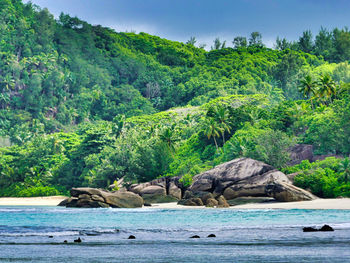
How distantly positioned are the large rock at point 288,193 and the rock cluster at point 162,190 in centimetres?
1719

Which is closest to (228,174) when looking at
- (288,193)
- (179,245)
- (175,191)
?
(288,193)

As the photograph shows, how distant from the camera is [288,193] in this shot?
209 ft

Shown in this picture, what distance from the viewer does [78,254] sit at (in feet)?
78.9

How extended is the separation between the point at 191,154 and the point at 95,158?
2009 centimetres

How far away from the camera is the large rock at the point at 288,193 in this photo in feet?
208

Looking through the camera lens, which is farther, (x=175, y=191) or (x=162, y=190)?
(x=162, y=190)

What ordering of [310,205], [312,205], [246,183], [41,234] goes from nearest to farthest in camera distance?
[41,234]
[312,205]
[310,205]
[246,183]

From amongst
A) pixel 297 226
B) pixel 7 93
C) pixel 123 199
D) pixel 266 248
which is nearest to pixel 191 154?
pixel 123 199

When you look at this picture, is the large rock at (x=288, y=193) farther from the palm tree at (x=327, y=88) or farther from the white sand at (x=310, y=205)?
the palm tree at (x=327, y=88)

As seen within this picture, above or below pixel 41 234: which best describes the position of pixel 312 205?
above

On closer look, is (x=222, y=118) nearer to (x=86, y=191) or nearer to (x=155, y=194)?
(x=155, y=194)

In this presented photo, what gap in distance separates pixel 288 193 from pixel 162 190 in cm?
2080

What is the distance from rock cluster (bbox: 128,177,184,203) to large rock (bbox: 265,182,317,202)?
17192 millimetres

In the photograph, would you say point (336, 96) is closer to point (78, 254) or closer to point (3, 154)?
point (3, 154)
